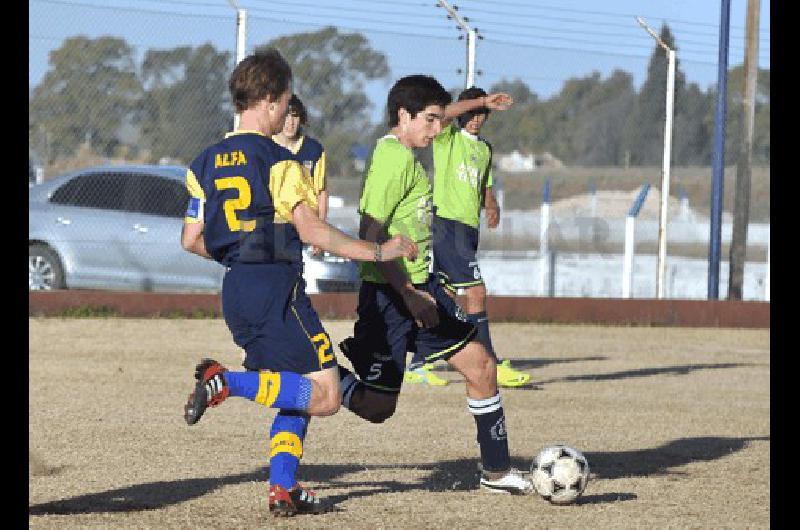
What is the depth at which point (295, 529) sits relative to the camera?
5.82 m

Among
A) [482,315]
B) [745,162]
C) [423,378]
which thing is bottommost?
[423,378]

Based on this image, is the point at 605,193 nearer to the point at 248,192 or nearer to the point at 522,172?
the point at 522,172

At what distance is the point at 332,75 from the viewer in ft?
59.8

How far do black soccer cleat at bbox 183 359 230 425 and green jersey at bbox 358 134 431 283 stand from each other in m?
1.20

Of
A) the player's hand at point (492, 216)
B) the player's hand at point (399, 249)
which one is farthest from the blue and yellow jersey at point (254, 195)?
the player's hand at point (492, 216)

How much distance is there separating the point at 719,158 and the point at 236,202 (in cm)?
1456

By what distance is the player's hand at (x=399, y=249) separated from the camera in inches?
233

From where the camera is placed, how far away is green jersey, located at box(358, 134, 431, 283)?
21.7 ft

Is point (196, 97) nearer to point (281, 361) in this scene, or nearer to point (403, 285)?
point (403, 285)

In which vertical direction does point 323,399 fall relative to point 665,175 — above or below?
below

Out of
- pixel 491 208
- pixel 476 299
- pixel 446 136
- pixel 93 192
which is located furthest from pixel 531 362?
pixel 93 192

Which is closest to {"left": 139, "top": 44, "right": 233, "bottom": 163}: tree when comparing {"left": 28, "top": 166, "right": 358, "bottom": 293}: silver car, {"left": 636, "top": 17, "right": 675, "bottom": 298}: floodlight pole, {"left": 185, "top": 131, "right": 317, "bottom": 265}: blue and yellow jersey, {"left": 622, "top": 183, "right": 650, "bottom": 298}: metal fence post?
{"left": 28, "top": 166, "right": 358, "bottom": 293}: silver car

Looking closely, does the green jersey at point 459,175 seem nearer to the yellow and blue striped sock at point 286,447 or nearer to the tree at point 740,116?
the yellow and blue striped sock at point 286,447

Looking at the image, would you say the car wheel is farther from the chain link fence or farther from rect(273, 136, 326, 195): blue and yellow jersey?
rect(273, 136, 326, 195): blue and yellow jersey
